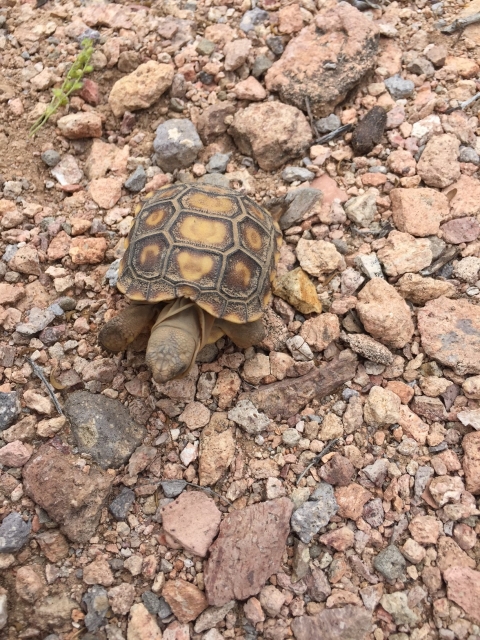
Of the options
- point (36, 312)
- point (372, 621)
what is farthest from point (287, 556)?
point (36, 312)

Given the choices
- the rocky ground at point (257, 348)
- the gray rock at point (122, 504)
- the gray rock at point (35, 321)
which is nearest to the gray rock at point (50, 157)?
the rocky ground at point (257, 348)

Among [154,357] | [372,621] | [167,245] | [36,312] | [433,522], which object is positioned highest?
[167,245]

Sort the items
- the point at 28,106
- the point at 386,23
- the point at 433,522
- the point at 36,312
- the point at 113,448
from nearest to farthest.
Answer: the point at 433,522 < the point at 113,448 < the point at 36,312 < the point at 28,106 < the point at 386,23

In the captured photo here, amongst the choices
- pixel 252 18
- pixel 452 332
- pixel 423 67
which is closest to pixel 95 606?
pixel 452 332

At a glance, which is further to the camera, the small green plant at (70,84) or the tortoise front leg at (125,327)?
the small green plant at (70,84)

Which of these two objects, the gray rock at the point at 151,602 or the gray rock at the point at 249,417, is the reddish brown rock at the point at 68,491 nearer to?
the gray rock at the point at 151,602

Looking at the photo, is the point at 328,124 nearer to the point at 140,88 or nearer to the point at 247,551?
the point at 140,88

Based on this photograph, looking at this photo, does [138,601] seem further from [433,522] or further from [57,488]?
[433,522]
